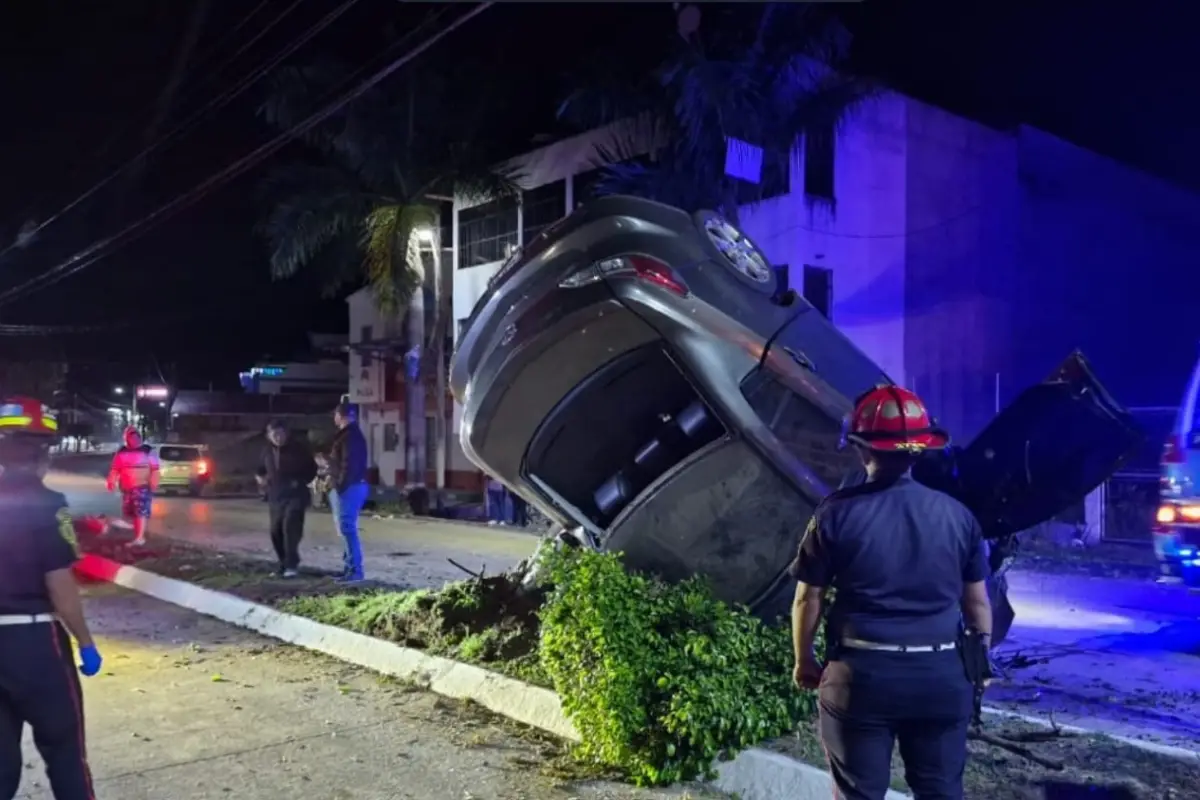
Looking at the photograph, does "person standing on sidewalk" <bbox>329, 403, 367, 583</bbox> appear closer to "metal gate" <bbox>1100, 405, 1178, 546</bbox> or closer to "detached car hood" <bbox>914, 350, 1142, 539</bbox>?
"detached car hood" <bbox>914, 350, 1142, 539</bbox>

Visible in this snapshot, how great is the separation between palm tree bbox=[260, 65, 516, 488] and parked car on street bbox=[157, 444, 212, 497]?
6.40 metres

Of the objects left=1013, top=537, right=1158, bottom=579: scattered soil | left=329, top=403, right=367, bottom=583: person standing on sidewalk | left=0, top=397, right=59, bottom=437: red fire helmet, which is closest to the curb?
left=329, top=403, right=367, bottom=583: person standing on sidewalk

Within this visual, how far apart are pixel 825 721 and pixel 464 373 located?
352 centimetres

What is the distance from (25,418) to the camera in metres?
4.20

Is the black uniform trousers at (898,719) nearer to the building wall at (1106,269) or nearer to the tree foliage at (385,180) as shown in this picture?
the building wall at (1106,269)

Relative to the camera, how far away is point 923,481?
215 inches

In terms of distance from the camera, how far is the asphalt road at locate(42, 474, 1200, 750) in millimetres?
6191

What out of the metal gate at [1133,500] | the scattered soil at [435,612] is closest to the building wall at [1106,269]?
the metal gate at [1133,500]

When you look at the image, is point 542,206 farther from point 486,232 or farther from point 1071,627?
point 1071,627

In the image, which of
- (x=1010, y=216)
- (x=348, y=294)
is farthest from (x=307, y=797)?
(x=348, y=294)

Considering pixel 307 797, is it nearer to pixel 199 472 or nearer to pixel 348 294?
pixel 199 472

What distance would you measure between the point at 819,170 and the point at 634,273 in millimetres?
15413

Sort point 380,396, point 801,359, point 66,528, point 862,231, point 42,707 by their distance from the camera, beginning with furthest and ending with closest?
1. point 380,396
2. point 862,231
3. point 801,359
4. point 66,528
5. point 42,707

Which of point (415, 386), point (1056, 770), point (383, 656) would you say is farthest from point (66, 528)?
point (415, 386)
